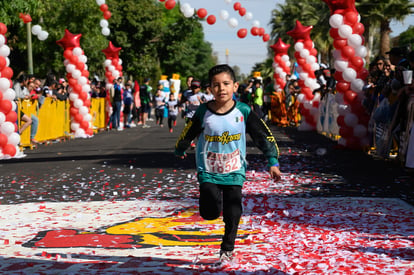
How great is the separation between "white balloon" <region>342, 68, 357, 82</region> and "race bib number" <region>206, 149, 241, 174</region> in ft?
37.0

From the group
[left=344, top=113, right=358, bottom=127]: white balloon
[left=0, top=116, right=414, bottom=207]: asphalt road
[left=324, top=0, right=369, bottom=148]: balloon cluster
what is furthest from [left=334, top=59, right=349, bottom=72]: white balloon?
[left=0, top=116, right=414, bottom=207]: asphalt road

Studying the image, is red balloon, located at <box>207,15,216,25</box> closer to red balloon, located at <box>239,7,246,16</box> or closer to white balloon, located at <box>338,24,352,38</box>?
red balloon, located at <box>239,7,246,16</box>

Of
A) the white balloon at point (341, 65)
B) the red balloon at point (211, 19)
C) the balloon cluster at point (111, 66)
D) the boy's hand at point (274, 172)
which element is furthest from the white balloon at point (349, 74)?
the balloon cluster at point (111, 66)

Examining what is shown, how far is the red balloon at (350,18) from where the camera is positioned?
16.0 meters

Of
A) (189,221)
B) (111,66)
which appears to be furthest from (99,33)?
(189,221)

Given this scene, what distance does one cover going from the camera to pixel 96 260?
5.27 metres

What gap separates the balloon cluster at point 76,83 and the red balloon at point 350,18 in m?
10.5

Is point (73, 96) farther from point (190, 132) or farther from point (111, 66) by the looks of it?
point (190, 132)

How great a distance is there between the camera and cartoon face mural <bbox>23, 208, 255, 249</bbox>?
5906 millimetres

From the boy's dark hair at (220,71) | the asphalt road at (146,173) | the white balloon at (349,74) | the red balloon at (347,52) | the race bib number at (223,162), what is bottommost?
the asphalt road at (146,173)

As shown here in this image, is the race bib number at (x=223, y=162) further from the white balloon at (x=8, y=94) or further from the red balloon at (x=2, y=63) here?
the red balloon at (x=2, y=63)

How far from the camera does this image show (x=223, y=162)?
5.20 meters

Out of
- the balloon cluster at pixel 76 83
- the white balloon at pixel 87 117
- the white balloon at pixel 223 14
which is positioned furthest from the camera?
the white balloon at pixel 223 14

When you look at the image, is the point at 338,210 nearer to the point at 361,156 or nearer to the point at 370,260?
the point at 370,260
